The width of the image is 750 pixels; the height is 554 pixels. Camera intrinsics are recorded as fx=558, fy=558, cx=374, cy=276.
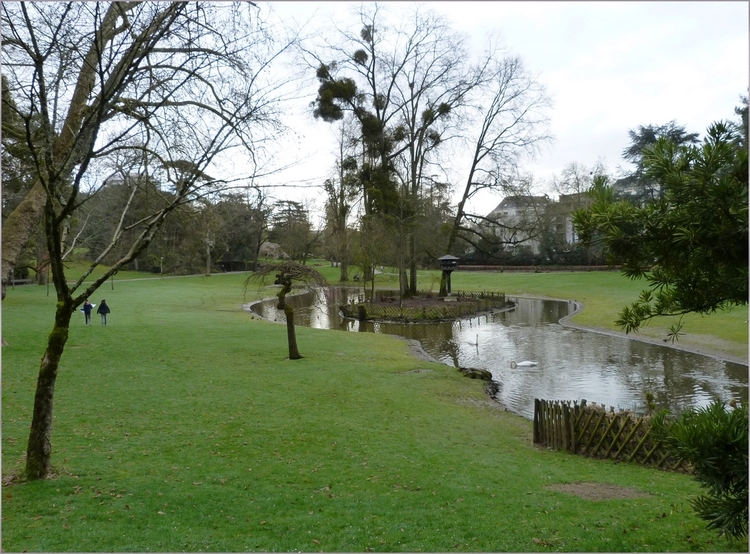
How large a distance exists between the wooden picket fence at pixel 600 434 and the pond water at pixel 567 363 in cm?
231

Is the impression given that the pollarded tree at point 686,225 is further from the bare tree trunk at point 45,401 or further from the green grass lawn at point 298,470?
the bare tree trunk at point 45,401

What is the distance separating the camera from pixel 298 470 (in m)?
7.87

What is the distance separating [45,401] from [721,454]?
6947mm

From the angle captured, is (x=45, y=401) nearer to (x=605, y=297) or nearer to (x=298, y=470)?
(x=298, y=470)

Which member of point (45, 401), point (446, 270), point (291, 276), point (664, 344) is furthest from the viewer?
point (446, 270)

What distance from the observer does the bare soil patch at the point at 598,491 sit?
7262 mm

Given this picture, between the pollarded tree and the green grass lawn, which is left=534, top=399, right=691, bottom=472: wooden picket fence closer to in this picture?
the green grass lawn

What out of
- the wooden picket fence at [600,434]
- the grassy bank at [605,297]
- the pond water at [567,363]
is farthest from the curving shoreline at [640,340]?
the wooden picket fence at [600,434]

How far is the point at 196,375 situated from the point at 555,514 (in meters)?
10.8

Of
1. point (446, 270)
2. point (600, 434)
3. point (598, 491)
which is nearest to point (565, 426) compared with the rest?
point (600, 434)

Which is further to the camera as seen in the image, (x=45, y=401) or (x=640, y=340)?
(x=640, y=340)

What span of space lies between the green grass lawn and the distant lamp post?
2158 centimetres

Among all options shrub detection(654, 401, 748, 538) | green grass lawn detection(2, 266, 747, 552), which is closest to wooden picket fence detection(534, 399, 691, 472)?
green grass lawn detection(2, 266, 747, 552)

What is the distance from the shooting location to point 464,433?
10672 mm
